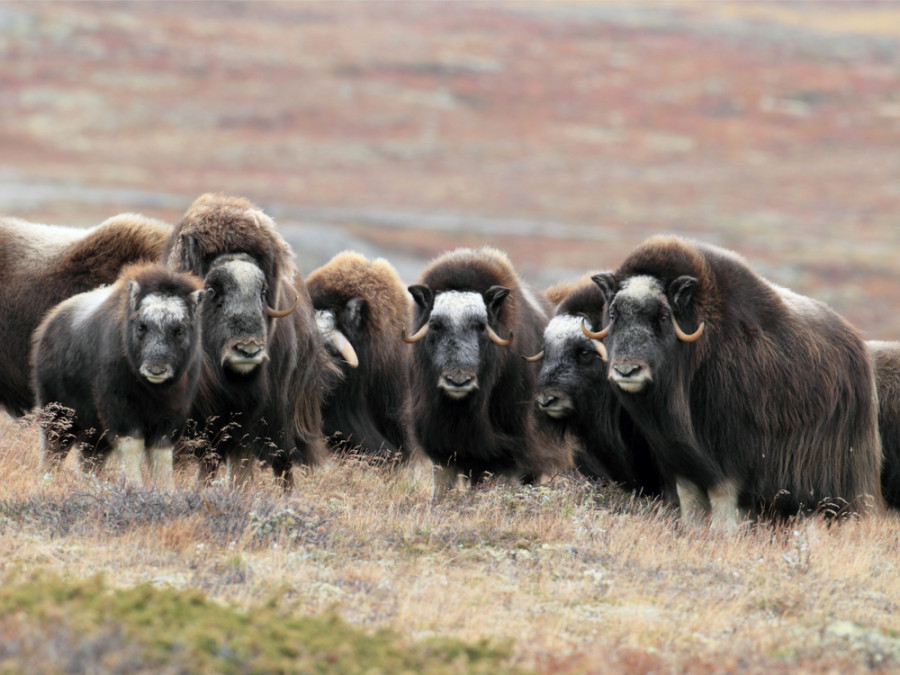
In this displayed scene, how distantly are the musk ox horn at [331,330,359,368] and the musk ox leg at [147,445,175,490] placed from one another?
2038mm

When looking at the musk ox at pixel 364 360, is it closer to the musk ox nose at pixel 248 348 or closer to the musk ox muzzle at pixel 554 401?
the musk ox muzzle at pixel 554 401

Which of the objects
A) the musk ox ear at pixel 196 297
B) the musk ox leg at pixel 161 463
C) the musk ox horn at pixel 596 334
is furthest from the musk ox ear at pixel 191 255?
the musk ox horn at pixel 596 334

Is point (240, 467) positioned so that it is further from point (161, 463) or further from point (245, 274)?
point (245, 274)

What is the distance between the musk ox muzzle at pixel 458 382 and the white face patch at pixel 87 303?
1.99 metres

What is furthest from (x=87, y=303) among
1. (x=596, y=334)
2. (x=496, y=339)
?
(x=596, y=334)

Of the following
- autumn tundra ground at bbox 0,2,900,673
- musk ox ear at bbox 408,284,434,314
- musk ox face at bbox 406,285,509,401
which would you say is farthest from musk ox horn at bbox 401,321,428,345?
autumn tundra ground at bbox 0,2,900,673

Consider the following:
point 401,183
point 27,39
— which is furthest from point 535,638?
point 27,39

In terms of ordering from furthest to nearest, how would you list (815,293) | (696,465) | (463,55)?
(463,55) < (815,293) < (696,465)

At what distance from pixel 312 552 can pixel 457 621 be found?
99 cm

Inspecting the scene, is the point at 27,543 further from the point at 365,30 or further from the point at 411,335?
the point at 365,30

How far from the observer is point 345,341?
8195mm

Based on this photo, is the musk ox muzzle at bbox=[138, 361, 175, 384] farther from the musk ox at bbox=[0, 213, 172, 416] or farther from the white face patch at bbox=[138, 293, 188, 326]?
the musk ox at bbox=[0, 213, 172, 416]

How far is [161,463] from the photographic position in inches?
242

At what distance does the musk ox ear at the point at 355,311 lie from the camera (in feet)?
27.5
